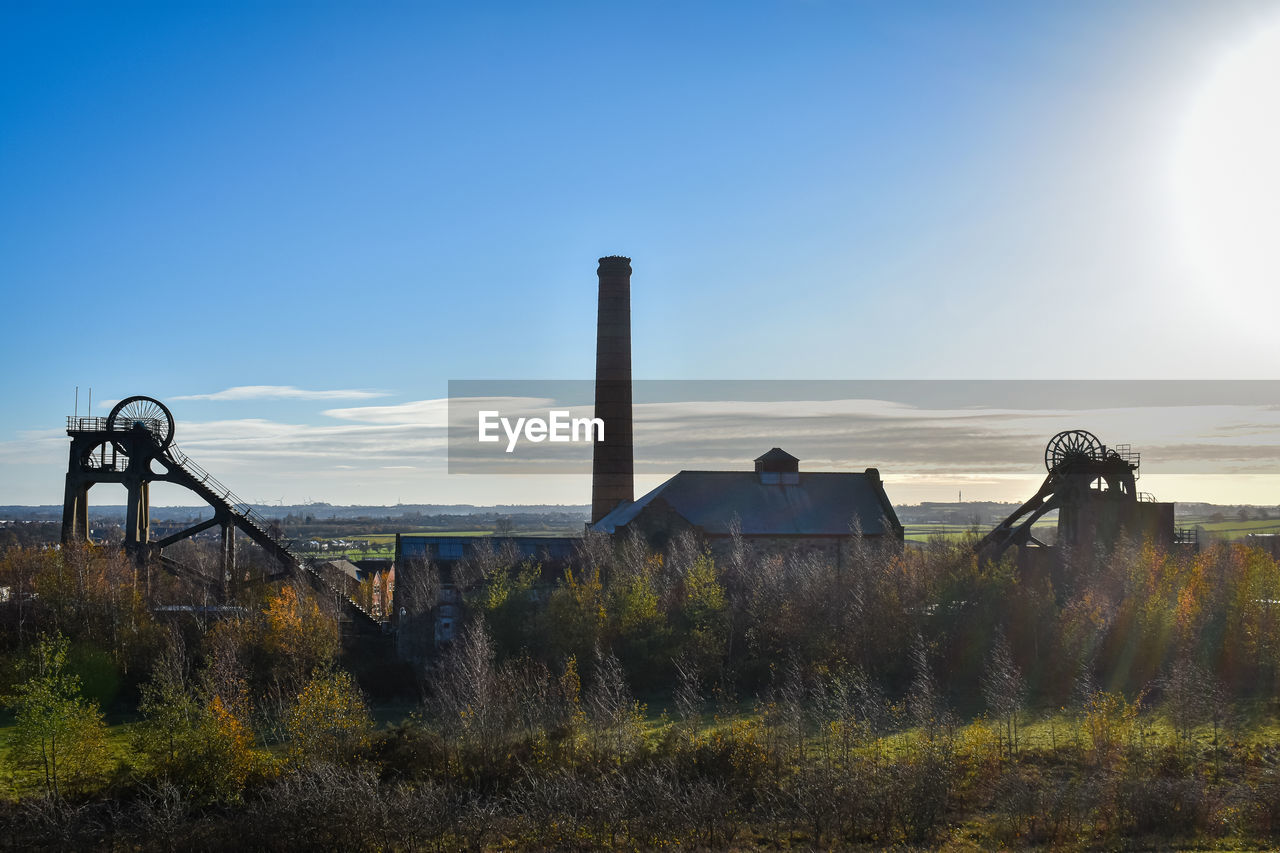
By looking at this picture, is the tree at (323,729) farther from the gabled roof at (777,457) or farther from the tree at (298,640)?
the gabled roof at (777,457)

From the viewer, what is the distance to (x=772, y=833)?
843 inches

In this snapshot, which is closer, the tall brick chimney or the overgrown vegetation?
the overgrown vegetation

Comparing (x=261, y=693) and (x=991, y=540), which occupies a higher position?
(x=991, y=540)

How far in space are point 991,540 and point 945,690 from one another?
16.2m

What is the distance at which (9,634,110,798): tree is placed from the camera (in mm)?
23078

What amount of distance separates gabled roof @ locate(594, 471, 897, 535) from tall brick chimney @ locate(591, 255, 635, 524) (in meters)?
2.69

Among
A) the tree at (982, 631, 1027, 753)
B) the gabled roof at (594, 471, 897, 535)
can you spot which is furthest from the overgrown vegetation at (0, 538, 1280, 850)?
the gabled roof at (594, 471, 897, 535)

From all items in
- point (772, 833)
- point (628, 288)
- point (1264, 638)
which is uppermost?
point (628, 288)

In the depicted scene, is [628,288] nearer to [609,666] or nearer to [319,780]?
[609,666]

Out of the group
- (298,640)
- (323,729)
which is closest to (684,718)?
(323,729)

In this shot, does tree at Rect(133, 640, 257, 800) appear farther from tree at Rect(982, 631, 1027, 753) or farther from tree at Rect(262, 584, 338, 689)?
tree at Rect(982, 631, 1027, 753)

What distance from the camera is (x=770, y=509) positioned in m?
51.4

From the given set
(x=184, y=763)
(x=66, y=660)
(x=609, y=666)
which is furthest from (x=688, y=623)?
(x=66, y=660)

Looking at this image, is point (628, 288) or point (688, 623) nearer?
point (688, 623)
